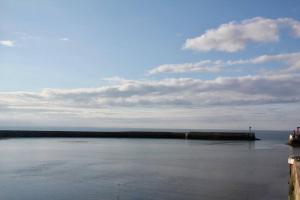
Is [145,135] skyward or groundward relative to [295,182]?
skyward

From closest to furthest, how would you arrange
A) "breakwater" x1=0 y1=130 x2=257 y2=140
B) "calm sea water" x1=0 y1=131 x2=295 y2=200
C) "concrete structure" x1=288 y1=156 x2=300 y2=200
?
"concrete structure" x1=288 y1=156 x2=300 y2=200, "calm sea water" x1=0 y1=131 x2=295 y2=200, "breakwater" x1=0 y1=130 x2=257 y2=140

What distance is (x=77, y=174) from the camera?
2981cm

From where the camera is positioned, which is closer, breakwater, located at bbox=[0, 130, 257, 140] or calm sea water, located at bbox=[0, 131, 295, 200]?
calm sea water, located at bbox=[0, 131, 295, 200]

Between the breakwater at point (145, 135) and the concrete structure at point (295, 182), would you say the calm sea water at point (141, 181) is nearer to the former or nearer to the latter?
the concrete structure at point (295, 182)

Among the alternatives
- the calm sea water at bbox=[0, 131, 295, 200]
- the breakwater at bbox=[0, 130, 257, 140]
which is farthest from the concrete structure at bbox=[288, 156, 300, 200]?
the breakwater at bbox=[0, 130, 257, 140]

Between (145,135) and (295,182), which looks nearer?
(295,182)

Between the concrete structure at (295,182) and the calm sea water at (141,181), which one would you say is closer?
the concrete structure at (295,182)

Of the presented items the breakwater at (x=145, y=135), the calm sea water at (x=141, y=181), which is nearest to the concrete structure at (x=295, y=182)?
the calm sea water at (x=141, y=181)

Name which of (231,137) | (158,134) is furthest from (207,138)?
(158,134)

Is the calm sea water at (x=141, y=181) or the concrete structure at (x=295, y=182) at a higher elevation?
the concrete structure at (x=295, y=182)

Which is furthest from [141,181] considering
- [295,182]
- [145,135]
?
[145,135]

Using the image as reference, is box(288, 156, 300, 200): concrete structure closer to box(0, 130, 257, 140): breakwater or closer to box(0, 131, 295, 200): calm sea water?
box(0, 131, 295, 200): calm sea water

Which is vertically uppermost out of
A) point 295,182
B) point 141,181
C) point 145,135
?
point 145,135

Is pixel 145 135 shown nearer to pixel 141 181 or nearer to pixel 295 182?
pixel 141 181
